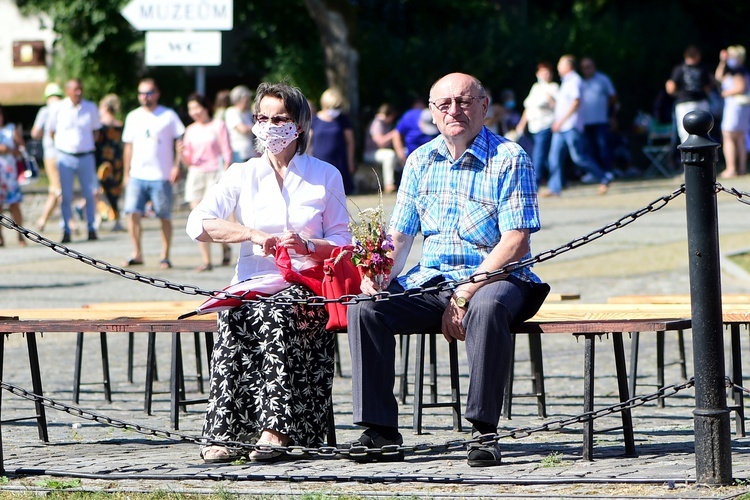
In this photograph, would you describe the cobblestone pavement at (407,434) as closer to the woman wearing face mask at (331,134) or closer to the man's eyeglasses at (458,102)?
the man's eyeglasses at (458,102)

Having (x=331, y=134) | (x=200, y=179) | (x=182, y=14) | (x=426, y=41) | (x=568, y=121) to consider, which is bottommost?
(x=200, y=179)

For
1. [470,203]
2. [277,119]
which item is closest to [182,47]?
[277,119]

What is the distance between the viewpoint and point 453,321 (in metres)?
5.97

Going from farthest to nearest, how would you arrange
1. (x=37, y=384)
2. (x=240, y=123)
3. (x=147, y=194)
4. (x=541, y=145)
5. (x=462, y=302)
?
(x=541, y=145) → (x=240, y=123) → (x=147, y=194) → (x=37, y=384) → (x=462, y=302)

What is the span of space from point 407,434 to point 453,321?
1109 millimetres

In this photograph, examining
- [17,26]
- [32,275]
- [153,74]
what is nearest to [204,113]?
[32,275]

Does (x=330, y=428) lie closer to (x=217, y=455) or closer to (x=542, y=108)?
(x=217, y=455)

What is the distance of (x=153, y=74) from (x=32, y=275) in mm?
17955

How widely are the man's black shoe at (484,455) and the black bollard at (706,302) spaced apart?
926 millimetres

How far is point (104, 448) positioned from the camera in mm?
6578

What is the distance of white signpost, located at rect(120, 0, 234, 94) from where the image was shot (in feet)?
57.6

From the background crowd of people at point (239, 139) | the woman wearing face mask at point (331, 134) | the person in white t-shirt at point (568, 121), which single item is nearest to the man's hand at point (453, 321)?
the background crowd of people at point (239, 139)

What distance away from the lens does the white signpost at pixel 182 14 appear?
17.5 meters

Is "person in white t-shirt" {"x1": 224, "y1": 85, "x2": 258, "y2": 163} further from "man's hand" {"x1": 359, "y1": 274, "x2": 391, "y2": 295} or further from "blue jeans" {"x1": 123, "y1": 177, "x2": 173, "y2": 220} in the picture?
"man's hand" {"x1": 359, "y1": 274, "x2": 391, "y2": 295}
